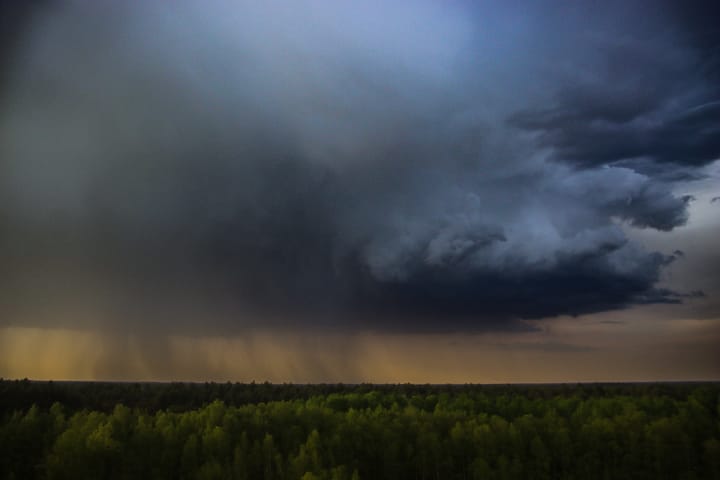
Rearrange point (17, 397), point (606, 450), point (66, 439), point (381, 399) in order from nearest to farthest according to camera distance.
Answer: point (66, 439) < point (606, 450) < point (17, 397) < point (381, 399)

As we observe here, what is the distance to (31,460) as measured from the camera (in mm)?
95750

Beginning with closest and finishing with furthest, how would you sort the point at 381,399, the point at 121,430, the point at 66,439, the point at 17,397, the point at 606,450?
the point at 66,439, the point at 121,430, the point at 606,450, the point at 17,397, the point at 381,399

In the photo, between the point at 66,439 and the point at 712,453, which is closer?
the point at 66,439

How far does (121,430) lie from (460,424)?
5804 centimetres

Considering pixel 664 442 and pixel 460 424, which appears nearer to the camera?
pixel 664 442

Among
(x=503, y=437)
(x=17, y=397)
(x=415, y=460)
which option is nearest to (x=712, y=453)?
(x=503, y=437)

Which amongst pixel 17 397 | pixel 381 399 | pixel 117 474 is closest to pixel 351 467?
pixel 117 474

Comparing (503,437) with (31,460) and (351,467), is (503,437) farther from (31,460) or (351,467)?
(31,460)

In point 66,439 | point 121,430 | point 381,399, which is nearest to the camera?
point 66,439

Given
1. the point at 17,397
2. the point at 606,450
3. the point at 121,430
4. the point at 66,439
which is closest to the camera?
the point at 66,439

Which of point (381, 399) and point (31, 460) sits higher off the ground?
point (381, 399)

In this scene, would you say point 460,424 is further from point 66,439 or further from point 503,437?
point 66,439

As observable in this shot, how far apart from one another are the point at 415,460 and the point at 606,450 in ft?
109

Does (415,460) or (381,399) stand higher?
(381,399)
